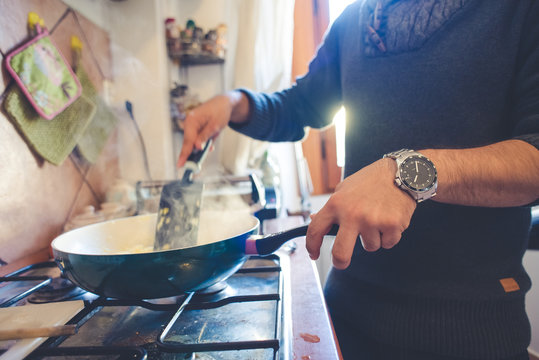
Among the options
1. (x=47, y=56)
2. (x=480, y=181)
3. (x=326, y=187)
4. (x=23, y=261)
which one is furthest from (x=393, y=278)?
(x=326, y=187)

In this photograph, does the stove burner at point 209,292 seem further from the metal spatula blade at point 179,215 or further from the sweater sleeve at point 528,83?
the sweater sleeve at point 528,83

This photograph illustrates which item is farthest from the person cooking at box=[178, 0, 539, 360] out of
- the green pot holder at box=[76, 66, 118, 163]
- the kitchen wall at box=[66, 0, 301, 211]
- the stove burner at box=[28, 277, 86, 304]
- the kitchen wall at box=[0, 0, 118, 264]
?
the kitchen wall at box=[66, 0, 301, 211]

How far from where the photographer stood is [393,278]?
23.1 inches

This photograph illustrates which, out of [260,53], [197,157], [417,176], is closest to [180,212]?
[197,157]

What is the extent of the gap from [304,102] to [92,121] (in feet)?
2.45

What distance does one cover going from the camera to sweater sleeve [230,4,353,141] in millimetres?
775

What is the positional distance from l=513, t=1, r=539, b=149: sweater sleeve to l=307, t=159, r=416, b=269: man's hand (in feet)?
0.67

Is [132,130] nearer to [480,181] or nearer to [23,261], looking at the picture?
[23,261]

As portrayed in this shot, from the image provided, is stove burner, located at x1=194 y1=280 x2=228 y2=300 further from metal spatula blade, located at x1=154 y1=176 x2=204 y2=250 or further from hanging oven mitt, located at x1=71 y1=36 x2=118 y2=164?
hanging oven mitt, located at x1=71 y1=36 x2=118 y2=164

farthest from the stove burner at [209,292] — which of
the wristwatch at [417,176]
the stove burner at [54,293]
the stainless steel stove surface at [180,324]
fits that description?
the wristwatch at [417,176]

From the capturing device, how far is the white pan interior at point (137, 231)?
0.60m

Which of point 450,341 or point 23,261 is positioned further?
point 23,261

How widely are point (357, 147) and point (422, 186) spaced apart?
0.31 meters

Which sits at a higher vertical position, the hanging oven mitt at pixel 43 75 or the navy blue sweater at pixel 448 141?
the hanging oven mitt at pixel 43 75
